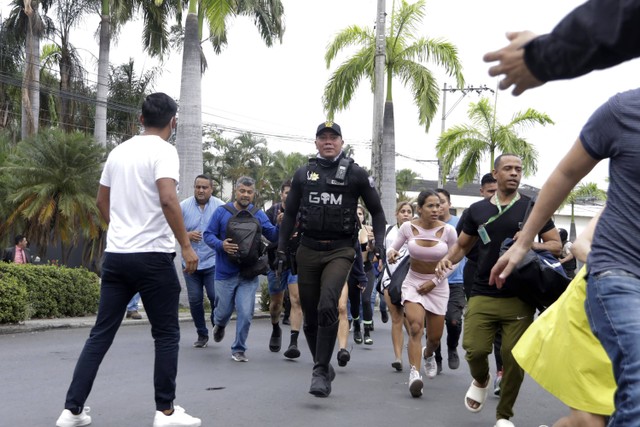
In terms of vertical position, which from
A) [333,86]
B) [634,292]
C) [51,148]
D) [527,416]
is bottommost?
[527,416]

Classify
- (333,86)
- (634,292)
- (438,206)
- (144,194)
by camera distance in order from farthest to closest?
(333,86) → (438,206) → (144,194) → (634,292)

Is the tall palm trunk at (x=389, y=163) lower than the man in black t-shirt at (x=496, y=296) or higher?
higher

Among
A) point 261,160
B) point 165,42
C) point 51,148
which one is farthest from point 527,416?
point 261,160

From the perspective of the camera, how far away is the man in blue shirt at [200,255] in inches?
427

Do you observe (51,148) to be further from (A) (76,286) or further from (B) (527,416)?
(B) (527,416)

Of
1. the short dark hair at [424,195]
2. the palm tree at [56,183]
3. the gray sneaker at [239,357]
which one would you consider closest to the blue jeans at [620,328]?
the short dark hair at [424,195]

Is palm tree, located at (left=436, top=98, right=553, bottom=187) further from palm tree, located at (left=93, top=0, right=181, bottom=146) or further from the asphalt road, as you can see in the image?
the asphalt road

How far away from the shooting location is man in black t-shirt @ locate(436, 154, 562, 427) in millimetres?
6328

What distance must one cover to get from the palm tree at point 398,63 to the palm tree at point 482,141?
7761 mm

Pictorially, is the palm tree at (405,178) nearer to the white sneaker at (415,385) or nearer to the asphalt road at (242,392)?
the asphalt road at (242,392)

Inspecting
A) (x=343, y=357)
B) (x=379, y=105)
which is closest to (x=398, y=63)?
(x=379, y=105)

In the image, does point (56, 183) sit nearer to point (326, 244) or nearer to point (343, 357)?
point (343, 357)

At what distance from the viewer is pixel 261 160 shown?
75938mm

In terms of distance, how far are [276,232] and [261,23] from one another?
13033 mm
